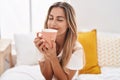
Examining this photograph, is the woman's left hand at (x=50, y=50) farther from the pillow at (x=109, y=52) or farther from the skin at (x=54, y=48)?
the pillow at (x=109, y=52)

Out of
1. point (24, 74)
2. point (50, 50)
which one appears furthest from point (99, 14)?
point (50, 50)

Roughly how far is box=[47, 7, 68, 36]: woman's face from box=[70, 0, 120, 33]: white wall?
1.00 metres

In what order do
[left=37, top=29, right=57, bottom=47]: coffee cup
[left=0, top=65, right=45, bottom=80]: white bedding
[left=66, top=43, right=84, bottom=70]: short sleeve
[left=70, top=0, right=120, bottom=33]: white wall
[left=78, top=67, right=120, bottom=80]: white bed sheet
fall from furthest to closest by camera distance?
1. [left=70, top=0, right=120, bottom=33]: white wall
2. [left=78, top=67, right=120, bottom=80]: white bed sheet
3. [left=0, top=65, right=45, bottom=80]: white bedding
4. [left=66, top=43, right=84, bottom=70]: short sleeve
5. [left=37, top=29, right=57, bottom=47]: coffee cup

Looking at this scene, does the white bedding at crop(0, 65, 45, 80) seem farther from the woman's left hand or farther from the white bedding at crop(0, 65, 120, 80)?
the woman's left hand

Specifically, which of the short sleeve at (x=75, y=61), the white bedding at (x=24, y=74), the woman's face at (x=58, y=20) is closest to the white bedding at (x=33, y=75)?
the white bedding at (x=24, y=74)

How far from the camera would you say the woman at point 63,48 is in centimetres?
133

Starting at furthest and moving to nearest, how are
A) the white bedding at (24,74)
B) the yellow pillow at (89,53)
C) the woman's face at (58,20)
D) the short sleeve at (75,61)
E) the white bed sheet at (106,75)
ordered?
1. the yellow pillow at (89,53)
2. the white bed sheet at (106,75)
3. the white bedding at (24,74)
4. the short sleeve at (75,61)
5. the woman's face at (58,20)

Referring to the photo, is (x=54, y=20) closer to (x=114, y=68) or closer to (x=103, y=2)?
(x=114, y=68)

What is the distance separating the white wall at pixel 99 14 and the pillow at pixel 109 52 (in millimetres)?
297

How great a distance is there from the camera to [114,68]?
196cm

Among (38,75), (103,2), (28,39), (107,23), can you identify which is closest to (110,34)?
(107,23)

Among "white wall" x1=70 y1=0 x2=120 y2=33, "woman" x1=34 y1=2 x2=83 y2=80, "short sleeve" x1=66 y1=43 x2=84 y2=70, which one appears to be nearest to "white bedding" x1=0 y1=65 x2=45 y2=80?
"woman" x1=34 y1=2 x2=83 y2=80

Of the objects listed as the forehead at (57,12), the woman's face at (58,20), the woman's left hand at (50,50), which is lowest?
the woman's left hand at (50,50)

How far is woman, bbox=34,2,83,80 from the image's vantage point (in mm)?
1334
